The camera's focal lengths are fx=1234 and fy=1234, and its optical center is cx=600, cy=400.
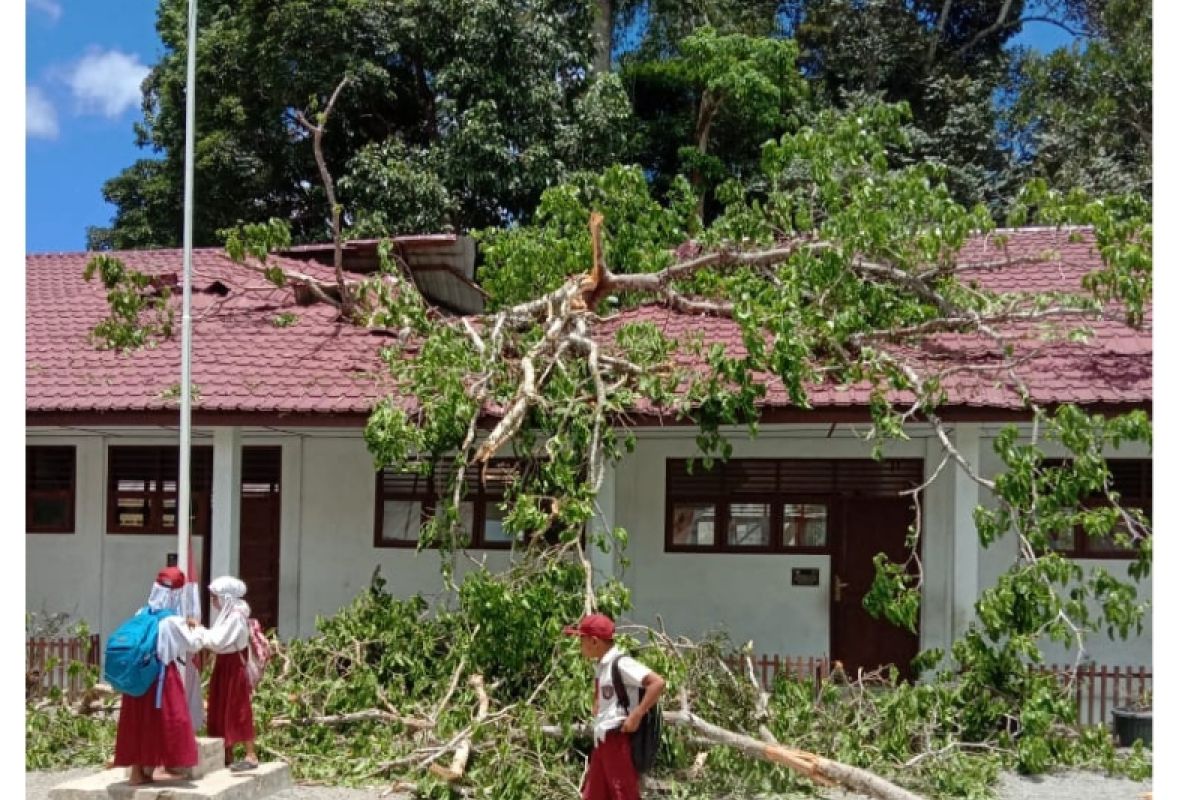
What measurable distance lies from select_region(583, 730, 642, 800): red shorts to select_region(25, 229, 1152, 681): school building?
15.1 feet

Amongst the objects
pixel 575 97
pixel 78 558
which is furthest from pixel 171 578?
pixel 575 97

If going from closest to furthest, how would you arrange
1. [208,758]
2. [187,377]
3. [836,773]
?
[836,773]
[208,758]
[187,377]

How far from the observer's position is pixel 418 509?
A: 13.1 m

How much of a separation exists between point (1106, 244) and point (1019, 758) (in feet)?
14.3

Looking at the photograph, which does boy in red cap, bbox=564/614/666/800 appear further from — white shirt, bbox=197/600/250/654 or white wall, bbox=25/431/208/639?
white wall, bbox=25/431/208/639

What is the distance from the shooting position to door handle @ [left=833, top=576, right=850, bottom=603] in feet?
41.0

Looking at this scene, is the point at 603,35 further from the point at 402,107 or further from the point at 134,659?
the point at 134,659

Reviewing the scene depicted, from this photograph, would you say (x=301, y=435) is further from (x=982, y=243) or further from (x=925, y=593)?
(x=982, y=243)

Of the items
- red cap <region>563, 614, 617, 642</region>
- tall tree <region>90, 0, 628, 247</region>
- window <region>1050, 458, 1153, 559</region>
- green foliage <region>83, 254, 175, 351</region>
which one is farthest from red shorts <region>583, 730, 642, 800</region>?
tall tree <region>90, 0, 628, 247</region>

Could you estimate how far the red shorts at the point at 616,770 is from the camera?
6750 millimetres

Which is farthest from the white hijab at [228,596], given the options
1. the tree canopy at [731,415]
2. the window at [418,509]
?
the window at [418,509]

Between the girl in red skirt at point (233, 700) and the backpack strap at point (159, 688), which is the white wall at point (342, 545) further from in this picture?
the backpack strap at point (159, 688)

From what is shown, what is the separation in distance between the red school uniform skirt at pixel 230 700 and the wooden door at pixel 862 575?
20.4ft

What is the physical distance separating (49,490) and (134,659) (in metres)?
6.69
